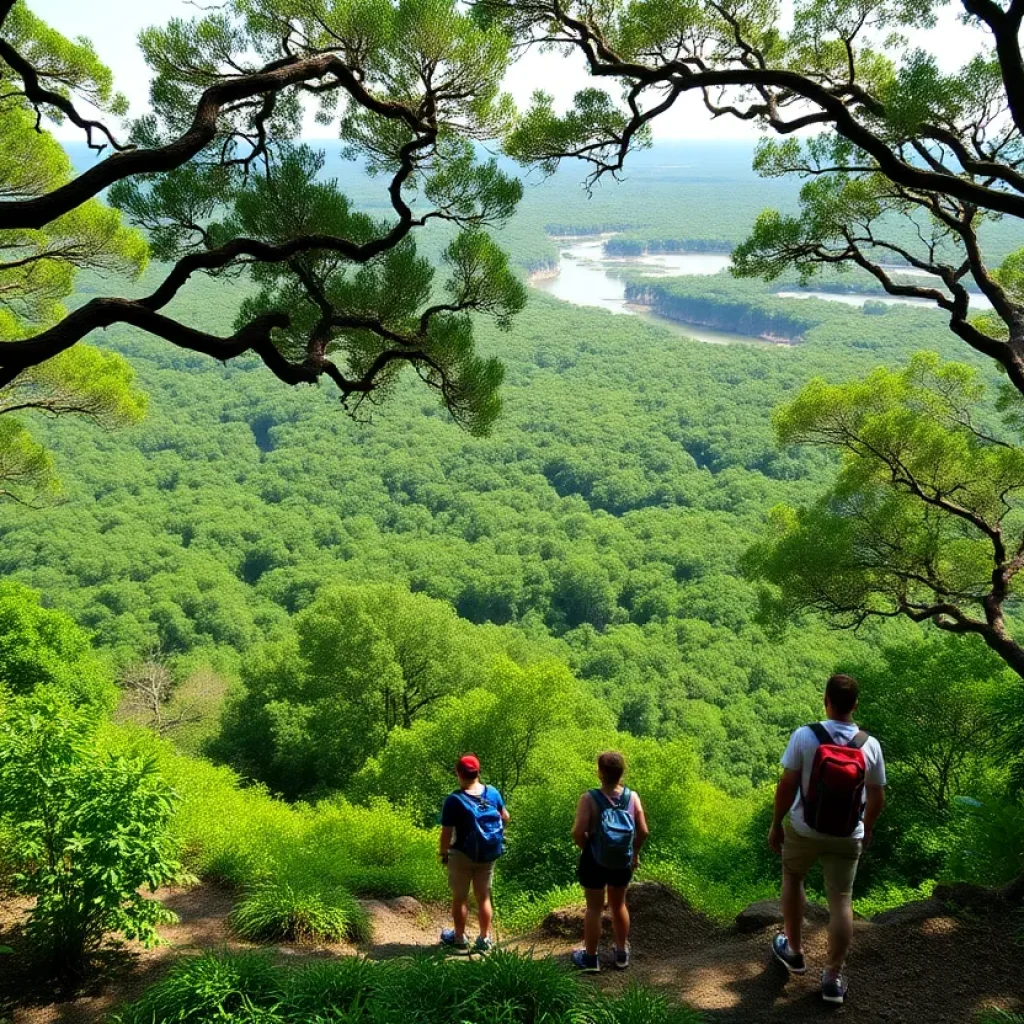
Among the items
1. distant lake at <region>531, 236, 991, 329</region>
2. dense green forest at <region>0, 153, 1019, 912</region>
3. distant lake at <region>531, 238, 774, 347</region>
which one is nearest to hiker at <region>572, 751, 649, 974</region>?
dense green forest at <region>0, 153, 1019, 912</region>

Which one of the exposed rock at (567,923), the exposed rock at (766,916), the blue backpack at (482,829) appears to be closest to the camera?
the blue backpack at (482,829)

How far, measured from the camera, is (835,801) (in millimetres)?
3092

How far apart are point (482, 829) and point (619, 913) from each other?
0.78 metres

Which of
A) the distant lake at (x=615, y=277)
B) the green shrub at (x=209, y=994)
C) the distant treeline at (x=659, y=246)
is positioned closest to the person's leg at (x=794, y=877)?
the green shrub at (x=209, y=994)

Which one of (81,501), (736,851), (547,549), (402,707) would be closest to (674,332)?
(547,549)

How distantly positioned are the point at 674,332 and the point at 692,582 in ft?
207

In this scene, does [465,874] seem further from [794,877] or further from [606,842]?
[794,877]

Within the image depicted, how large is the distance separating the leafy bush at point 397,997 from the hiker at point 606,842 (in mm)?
574

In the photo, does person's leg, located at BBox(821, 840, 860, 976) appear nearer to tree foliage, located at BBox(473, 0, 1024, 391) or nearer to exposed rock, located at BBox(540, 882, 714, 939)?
exposed rock, located at BBox(540, 882, 714, 939)

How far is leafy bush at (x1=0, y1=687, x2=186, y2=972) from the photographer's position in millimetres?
3439

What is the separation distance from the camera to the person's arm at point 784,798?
320 cm

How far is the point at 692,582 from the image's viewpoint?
47281mm

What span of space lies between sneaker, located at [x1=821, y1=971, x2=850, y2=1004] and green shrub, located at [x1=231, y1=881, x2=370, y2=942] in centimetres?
269

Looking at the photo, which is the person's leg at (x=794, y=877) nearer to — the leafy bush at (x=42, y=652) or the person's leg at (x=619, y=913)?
the person's leg at (x=619, y=913)
